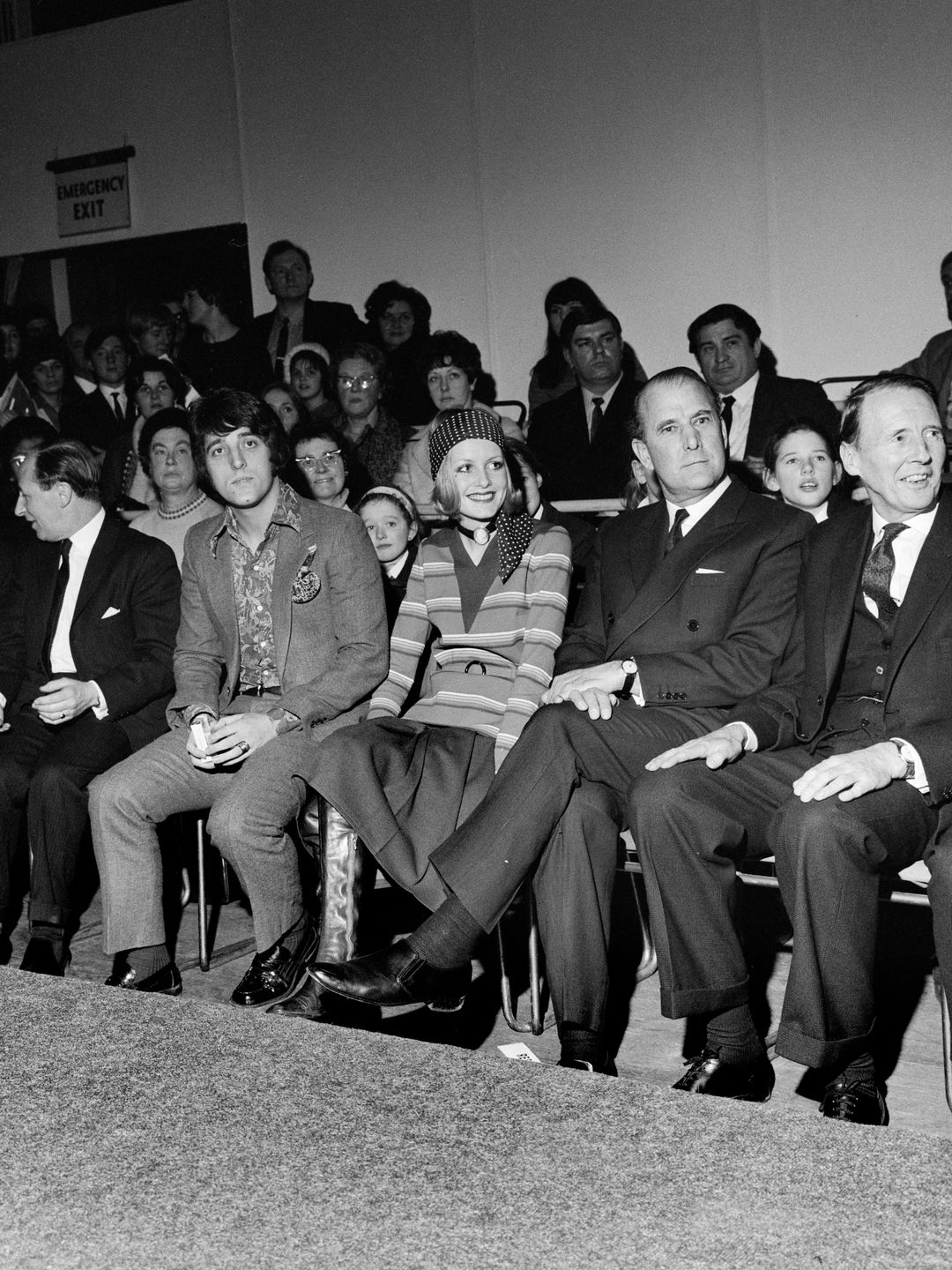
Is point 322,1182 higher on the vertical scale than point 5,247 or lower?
lower

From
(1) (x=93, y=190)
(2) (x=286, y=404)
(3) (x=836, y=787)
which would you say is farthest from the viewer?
(1) (x=93, y=190)

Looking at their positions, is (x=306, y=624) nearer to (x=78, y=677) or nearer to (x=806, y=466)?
(x=78, y=677)

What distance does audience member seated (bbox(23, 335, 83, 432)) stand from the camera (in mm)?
7617

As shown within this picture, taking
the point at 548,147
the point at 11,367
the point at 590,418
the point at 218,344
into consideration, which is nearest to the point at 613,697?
the point at 590,418

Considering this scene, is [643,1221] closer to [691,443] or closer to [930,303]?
[691,443]

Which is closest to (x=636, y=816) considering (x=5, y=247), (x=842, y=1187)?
(x=842, y=1187)

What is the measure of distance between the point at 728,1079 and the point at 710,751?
23.6 inches

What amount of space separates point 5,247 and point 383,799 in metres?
6.28

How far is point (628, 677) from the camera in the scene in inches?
122

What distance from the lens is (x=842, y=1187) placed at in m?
1.87

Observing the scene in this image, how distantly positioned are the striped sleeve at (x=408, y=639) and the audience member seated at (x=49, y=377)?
464 cm

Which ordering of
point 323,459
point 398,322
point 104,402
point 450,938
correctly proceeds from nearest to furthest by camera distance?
point 450,938 → point 323,459 → point 398,322 → point 104,402

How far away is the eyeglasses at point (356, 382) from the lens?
6.00 metres

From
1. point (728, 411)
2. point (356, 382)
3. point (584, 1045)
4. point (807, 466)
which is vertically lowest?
point (584, 1045)
